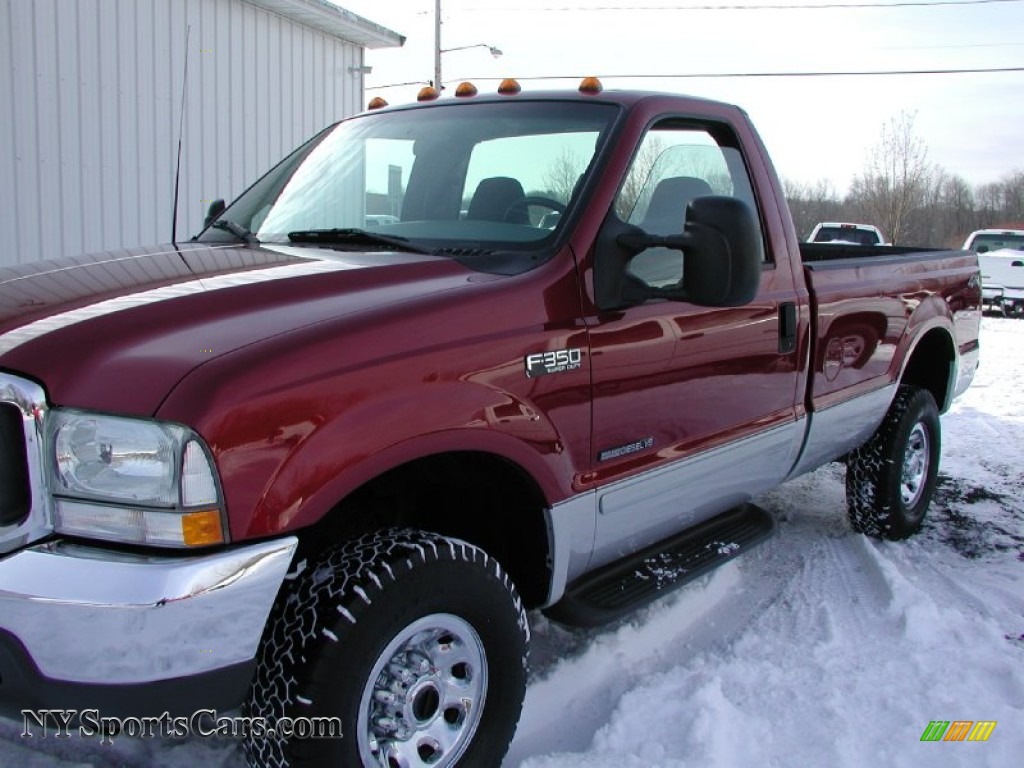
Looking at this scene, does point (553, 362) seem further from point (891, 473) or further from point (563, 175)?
point (891, 473)

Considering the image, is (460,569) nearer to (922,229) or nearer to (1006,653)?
(1006,653)

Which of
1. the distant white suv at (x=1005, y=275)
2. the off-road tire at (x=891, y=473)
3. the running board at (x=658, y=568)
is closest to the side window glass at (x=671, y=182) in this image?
the running board at (x=658, y=568)

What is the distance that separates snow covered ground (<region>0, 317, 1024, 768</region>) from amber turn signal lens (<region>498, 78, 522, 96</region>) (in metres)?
2.00

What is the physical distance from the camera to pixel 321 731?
1.90 metres

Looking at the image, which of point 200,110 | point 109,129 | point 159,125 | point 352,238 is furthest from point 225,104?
point 352,238

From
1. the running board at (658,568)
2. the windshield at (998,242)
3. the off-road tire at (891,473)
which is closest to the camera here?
the running board at (658,568)

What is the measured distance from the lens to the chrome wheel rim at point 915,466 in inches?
183

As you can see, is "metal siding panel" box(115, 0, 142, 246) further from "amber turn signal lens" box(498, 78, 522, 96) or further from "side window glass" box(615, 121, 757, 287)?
"side window glass" box(615, 121, 757, 287)

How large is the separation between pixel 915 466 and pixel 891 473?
439 millimetres

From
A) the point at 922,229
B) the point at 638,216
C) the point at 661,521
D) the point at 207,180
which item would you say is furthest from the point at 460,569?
the point at 922,229

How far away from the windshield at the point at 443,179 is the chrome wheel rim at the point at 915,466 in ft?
8.91

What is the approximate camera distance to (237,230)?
3.23m

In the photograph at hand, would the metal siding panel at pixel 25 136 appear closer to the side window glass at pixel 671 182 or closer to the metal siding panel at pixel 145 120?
the metal siding panel at pixel 145 120

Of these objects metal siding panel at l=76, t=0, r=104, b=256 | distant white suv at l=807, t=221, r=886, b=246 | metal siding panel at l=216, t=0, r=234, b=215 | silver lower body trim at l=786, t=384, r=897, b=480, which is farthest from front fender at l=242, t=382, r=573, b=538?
distant white suv at l=807, t=221, r=886, b=246
